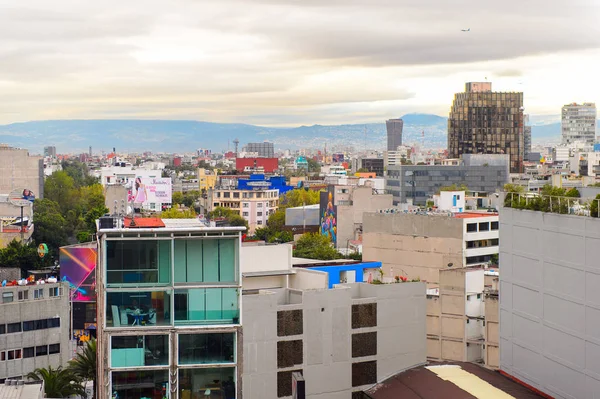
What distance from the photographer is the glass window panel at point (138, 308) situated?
32.6 meters

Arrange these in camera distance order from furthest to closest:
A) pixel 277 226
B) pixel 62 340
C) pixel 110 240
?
pixel 277 226 < pixel 62 340 < pixel 110 240

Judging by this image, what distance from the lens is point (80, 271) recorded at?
80.6 m

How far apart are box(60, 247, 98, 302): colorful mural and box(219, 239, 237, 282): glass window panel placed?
48134 millimetres

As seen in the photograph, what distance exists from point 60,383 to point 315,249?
5424 centimetres

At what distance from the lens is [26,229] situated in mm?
115250

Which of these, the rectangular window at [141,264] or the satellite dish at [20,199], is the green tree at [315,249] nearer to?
the satellite dish at [20,199]

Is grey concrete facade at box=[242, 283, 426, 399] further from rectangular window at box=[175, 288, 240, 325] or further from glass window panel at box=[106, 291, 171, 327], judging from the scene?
glass window panel at box=[106, 291, 171, 327]

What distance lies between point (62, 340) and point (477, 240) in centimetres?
3860

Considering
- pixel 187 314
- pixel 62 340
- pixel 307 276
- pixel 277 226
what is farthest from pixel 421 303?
pixel 277 226

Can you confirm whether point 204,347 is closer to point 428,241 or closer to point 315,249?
point 428,241

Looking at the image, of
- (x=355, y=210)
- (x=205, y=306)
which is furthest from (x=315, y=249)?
(x=205, y=306)

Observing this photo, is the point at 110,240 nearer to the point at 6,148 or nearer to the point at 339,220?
the point at 339,220

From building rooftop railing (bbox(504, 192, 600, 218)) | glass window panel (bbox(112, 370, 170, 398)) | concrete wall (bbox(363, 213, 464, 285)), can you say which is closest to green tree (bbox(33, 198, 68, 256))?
concrete wall (bbox(363, 213, 464, 285))

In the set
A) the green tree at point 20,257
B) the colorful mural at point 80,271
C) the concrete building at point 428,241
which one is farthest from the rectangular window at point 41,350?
the green tree at point 20,257
